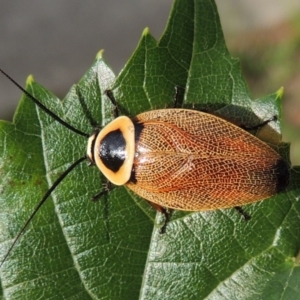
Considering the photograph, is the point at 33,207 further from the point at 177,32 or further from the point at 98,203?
the point at 177,32

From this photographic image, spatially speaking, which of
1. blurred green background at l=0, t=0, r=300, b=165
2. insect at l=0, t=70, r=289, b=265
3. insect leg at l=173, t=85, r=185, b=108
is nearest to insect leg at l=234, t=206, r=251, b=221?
insect at l=0, t=70, r=289, b=265

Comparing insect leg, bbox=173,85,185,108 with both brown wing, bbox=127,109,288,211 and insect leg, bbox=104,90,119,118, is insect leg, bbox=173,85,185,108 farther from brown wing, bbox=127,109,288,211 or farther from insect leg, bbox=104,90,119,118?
insect leg, bbox=104,90,119,118

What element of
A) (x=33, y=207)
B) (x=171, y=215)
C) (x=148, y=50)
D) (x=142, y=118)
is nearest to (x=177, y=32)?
(x=148, y=50)

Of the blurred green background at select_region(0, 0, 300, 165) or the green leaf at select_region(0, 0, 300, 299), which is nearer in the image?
the green leaf at select_region(0, 0, 300, 299)

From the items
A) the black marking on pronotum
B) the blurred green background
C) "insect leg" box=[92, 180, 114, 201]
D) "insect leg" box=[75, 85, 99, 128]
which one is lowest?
"insect leg" box=[92, 180, 114, 201]

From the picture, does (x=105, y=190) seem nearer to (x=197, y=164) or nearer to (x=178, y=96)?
(x=197, y=164)

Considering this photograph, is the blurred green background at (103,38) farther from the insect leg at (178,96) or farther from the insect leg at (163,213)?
the insect leg at (163,213)

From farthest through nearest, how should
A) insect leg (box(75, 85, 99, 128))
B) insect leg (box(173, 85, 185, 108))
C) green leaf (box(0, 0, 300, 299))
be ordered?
insect leg (box(173, 85, 185, 108)) → insect leg (box(75, 85, 99, 128)) → green leaf (box(0, 0, 300, 299))

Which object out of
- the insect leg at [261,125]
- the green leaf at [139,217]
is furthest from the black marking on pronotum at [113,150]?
the insect leg at [261,125]

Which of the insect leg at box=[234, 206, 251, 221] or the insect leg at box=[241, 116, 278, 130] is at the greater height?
the insect leg at box=[241, 116, 278, 130]
